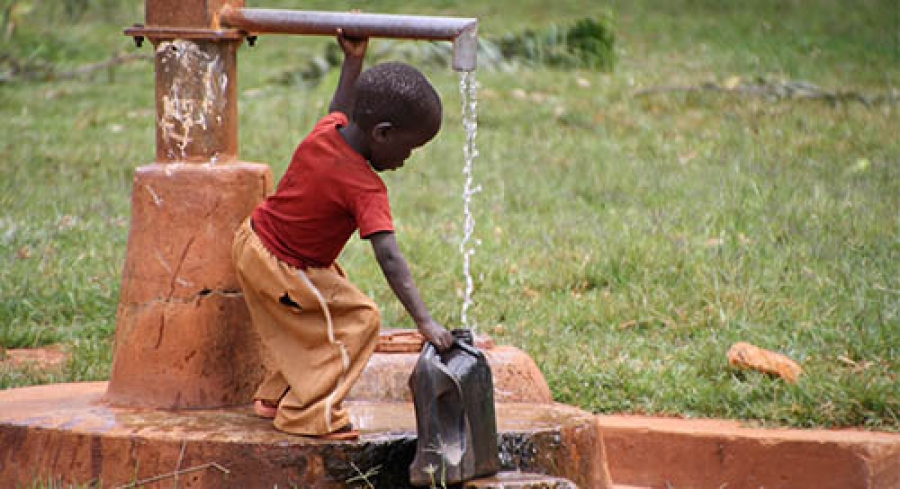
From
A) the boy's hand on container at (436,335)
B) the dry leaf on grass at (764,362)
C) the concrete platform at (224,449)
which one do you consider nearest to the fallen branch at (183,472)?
the concrete platform at (224,449)

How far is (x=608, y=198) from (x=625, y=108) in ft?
6.42

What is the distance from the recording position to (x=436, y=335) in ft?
10.2

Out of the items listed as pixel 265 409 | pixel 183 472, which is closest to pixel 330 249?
pixel 265 409

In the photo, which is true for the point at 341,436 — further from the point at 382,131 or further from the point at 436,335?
the point at 382,131

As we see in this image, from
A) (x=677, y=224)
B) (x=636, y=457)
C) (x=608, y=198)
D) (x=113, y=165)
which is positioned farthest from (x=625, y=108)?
(x=636, y=457)

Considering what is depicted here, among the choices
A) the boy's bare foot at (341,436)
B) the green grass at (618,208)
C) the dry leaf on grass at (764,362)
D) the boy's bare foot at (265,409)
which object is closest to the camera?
the boy's bare foot at (341,436)

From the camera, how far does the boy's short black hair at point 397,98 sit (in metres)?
3.11

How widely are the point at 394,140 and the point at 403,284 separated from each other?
339mm

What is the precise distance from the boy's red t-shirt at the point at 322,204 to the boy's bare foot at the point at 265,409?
1.32ft

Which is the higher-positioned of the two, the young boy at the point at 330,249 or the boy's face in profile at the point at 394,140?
the boy's face in profile at the point at 394,140

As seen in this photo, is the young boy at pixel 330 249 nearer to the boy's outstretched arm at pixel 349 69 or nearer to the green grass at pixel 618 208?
the boy's outstretched arm at pixel 349 69

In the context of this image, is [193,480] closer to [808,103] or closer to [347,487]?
[347,487]

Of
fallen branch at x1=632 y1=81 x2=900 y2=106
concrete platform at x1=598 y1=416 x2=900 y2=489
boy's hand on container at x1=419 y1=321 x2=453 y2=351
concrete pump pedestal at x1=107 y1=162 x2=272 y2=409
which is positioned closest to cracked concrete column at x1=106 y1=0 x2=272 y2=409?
concrete pump pedestal at x1=107 y1=162 x2=272 y2=409

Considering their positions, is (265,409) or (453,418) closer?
(453,418)
